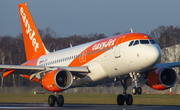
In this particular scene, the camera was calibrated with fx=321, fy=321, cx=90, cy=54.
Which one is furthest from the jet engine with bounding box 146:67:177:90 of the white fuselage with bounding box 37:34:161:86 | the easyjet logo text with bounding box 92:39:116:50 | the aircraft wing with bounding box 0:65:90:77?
the aircraft wing with bounding box 0:65:90:77

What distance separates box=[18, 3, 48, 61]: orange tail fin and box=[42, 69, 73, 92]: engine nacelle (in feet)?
31.7

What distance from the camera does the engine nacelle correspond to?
23828 mm

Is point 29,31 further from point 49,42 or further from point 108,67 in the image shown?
point 49,42

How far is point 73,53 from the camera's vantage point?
28.0 metres

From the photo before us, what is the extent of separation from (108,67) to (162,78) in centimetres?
528

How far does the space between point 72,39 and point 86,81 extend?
69886 millimetres

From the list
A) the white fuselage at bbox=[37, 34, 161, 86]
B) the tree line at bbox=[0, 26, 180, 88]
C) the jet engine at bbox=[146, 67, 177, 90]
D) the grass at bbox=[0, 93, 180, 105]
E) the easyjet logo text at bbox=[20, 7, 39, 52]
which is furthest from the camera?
the tree line at bbox=[0, 26, 180, 88]

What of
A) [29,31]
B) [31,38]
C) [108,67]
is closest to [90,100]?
[31,38]

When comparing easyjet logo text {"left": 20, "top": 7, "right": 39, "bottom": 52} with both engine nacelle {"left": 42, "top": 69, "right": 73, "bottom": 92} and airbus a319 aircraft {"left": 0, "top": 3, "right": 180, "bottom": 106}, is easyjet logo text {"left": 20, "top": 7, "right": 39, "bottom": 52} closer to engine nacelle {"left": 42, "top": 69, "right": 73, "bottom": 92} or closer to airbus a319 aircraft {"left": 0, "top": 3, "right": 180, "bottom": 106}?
airbus a319 aircraft {"left": 0, "top": 3, "right": 180, "bottom": 106}

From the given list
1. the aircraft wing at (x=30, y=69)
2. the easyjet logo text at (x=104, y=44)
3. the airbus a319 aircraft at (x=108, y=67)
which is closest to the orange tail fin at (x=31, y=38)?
the airbus a319 aircraft at (x=108, y=67)

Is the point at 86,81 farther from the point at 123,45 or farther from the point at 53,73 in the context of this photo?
the point at 123,45

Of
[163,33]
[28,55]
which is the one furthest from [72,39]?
[28,55]

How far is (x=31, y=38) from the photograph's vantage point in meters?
35.3

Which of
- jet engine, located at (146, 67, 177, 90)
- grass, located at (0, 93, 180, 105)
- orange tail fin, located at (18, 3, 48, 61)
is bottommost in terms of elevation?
grass, located at (0, 93, 180, 105)
